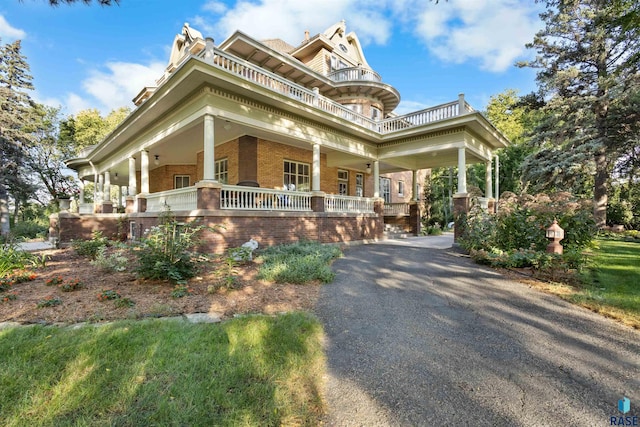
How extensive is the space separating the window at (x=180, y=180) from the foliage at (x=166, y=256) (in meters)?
12.1

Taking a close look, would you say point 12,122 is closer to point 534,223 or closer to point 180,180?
point 180,180

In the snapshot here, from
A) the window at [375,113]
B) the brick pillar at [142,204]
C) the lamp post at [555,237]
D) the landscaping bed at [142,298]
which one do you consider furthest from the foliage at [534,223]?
the brick pillar at [142,204]

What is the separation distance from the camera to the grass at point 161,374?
6.09 ft

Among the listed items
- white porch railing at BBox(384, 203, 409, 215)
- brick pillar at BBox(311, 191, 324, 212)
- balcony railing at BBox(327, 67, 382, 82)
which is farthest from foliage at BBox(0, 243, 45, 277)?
balcony railing at BBox(327, 67, 382, 82)

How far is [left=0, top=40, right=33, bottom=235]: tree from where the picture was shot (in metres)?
18.0

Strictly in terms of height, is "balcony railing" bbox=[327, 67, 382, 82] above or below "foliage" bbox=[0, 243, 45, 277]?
above

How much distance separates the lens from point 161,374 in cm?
228

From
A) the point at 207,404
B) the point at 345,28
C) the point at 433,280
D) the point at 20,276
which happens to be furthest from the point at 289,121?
the point at 345,28

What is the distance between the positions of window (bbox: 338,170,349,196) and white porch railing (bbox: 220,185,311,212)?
5.07 meters

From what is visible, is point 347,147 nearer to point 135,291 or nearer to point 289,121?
point 289,121

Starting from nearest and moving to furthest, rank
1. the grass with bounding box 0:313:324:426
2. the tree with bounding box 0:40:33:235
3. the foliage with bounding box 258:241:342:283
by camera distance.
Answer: the grass with bounding box 0:313:324:426, the foliage with bounding box 258:241:342:283, the tree with bounding box 0:40:33:235

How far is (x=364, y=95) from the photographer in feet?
54.6

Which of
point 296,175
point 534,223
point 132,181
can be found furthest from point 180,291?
point 132,181

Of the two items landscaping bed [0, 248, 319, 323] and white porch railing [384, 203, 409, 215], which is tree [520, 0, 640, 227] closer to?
white porch railing [384, 203, 409, 215]
